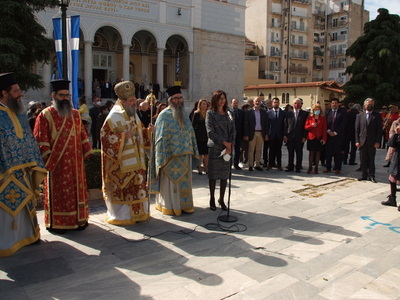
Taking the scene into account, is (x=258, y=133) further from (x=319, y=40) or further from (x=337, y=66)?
(x=319, y=40)

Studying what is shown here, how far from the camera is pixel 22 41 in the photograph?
10273mm

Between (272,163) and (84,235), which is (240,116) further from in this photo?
(84,235)

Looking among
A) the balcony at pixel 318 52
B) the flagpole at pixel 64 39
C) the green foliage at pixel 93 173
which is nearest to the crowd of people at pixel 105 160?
the green foliage at pixel 93 173

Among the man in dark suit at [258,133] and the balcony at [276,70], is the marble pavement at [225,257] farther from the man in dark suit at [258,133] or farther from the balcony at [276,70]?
the balcony at [276,70]

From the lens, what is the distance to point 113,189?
5.29 metres

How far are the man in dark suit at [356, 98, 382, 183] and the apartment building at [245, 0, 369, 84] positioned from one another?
41.1 metres

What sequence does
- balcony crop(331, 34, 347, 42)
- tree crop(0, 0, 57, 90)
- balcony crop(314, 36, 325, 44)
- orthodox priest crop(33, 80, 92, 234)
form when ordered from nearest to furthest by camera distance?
orthodox priest crop(33, 80, 92, 234), tree crop(0, 0, 57, 90), balcony crop(331, 34, 347, 42), balcony crop(314, 36, 325, 44)

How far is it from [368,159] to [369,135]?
58cm

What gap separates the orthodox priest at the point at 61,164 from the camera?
480cm

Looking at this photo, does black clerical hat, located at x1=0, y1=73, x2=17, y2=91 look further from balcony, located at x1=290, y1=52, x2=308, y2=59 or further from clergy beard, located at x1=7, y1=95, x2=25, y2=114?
balcony, located at x1=290, y1=52, x2=308, y2=59

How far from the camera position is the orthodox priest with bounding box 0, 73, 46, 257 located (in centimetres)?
413

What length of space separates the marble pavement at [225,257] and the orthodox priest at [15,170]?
241 millimetres

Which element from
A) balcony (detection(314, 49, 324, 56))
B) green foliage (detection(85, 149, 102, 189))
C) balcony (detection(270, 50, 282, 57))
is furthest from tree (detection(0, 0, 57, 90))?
balcony (detection(314, 49, 324, 56))

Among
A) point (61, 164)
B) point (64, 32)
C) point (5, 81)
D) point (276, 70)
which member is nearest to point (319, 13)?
point (276, 70)
